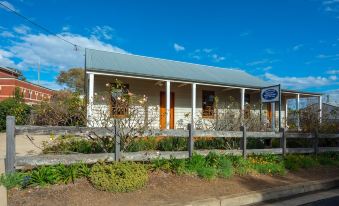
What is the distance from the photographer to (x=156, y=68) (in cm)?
1995

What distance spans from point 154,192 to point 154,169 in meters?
1.11

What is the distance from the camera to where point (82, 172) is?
24.2ft

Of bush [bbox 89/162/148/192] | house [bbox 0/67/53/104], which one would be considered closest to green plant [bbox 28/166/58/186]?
bush [bbox 89/162/148/192]

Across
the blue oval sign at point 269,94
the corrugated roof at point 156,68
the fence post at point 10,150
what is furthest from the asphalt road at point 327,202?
the corrugated roof at point 156,68

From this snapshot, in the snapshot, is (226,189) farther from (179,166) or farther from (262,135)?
→ (262,135)

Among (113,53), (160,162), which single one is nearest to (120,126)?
(160,162)

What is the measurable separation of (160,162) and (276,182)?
303 cm

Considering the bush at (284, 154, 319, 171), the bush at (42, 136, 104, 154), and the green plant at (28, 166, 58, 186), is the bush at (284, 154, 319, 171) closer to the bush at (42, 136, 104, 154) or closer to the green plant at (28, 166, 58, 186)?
the bush at (42, 136, 104, 154)

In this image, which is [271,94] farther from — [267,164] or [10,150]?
[10,150]

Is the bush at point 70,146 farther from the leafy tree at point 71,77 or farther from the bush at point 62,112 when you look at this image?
the leafy tree at point 71,77

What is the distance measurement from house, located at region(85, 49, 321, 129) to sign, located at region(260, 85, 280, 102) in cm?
268

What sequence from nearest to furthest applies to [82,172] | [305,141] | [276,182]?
[82,172]
[276,182]
[305,141]

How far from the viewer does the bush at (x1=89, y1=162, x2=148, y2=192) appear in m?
7.03

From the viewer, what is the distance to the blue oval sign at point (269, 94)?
12827mm
